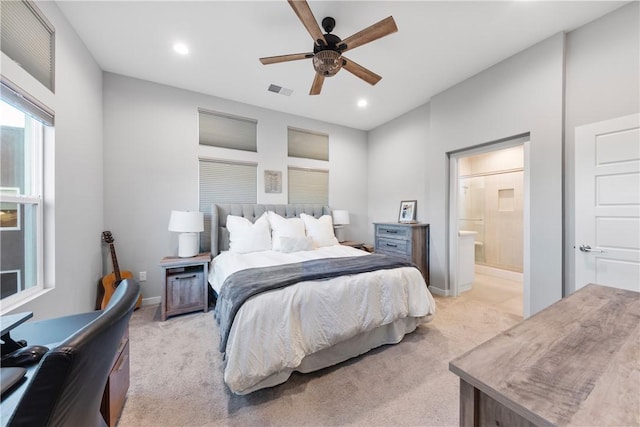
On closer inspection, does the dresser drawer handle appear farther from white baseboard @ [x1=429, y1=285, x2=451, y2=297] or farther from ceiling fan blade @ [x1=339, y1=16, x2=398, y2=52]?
white baseboard @ [x1=429, y1=285, x2=451, y2=297]

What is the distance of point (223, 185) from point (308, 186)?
4.89 ft

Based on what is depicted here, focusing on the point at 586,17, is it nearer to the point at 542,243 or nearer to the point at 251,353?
the point at 542,243

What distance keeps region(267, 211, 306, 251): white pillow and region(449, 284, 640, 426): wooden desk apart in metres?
2.71

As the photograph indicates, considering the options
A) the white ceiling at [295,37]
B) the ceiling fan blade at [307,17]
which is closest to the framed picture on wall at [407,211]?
the white ceiling at [295,37]

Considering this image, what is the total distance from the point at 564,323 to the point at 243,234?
120 inches

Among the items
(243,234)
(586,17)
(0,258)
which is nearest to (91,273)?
(0,258)

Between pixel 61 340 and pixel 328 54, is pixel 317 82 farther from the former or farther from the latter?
pixel 61 340

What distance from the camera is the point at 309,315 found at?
5.86 ft

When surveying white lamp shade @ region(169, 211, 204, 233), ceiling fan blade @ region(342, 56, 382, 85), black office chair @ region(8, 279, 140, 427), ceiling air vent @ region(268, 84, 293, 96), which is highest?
ceiling air vent @ region(268, 84, 293, 96)

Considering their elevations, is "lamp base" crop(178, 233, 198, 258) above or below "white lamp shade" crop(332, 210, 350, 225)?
below

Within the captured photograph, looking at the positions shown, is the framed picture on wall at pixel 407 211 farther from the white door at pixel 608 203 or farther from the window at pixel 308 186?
the white door at pixel 608 203

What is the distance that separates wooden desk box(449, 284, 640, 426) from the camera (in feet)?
1.79

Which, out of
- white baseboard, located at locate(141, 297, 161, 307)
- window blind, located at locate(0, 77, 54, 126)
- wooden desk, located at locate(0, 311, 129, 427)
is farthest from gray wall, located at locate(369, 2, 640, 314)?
white baseboard, located at locate(141, 297, 161, 307)

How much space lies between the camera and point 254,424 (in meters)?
1.44
